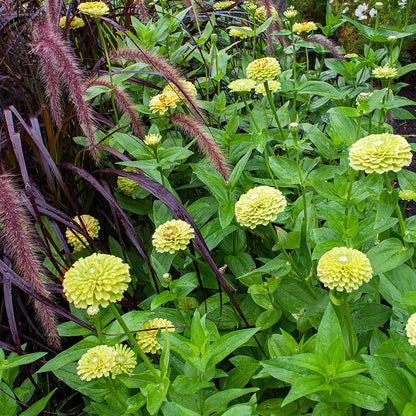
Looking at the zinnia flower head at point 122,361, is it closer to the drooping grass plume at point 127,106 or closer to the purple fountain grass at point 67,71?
the purple fountain grass at point 67,71

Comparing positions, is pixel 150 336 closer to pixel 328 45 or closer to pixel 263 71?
pixel 263 71

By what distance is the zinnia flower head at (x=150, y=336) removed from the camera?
4.16 ft

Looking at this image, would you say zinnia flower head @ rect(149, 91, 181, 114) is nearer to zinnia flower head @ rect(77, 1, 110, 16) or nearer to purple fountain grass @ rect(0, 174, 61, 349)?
zinnia flower head @ rect(77, 1, 110, 16)

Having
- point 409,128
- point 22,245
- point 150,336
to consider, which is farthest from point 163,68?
point 409,128

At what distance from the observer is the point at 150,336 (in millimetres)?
1276

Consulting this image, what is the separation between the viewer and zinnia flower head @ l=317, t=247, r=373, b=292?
1.02 m

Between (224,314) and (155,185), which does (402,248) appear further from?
(155,185)

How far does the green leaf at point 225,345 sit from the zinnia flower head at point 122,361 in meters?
0.24

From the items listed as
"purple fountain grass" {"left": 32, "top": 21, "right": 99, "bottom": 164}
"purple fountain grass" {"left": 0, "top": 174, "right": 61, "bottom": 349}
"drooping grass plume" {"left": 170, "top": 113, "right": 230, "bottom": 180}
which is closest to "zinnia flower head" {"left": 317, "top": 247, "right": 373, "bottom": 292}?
"drooping grass plume" {"left": 170, "top": 113, "right": 230, "bottom": 180}

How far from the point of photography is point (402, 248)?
1.24m

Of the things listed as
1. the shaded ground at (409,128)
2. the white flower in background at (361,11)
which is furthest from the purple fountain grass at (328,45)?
the white flower in background at (361,11)

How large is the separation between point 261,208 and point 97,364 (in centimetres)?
62

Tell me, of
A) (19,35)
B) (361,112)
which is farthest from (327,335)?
(19,35)

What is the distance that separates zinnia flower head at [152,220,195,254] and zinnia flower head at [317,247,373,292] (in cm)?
44
